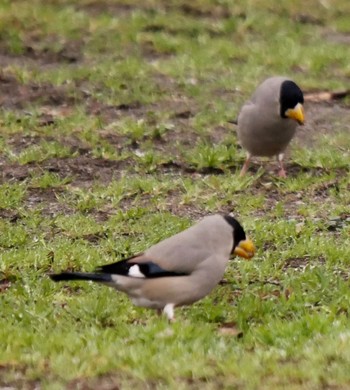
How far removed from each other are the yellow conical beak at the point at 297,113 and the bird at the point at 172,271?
139 inches

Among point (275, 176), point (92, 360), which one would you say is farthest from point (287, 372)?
point (275, 176)

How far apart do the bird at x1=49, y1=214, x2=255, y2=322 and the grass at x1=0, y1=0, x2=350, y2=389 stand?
0.19 m

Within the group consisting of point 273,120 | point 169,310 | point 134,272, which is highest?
point 134,272

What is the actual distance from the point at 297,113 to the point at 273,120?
260mm

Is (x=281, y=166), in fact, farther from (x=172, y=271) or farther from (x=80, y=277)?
(x=80, y=277)

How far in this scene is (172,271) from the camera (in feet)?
23.8

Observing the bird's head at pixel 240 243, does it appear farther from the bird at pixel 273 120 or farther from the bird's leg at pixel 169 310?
the bird at pixel 273 120

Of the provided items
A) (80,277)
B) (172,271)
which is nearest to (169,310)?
(172,271)

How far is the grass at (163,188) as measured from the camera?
21.2 feet

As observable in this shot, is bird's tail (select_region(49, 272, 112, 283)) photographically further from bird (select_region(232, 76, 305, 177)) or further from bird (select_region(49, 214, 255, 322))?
bird (select_region(232, 76, 305, 177))

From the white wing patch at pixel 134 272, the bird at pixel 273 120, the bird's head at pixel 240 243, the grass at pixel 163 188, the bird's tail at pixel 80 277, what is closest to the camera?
the grass at pixel 163 188

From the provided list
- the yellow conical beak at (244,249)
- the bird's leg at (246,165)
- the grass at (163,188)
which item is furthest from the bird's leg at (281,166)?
the yellow conical beak at (244,249)

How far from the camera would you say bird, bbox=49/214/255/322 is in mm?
7152

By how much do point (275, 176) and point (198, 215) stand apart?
1.32 m
